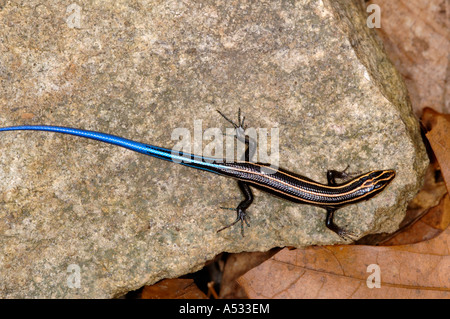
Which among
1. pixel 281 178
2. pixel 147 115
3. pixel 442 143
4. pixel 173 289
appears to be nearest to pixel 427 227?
pixel 442 143

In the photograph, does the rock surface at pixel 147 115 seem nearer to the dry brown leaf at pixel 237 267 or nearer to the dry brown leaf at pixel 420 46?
the dry brown leaf at pixel 237 267

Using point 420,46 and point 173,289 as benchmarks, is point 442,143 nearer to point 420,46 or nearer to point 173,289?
point 420,46

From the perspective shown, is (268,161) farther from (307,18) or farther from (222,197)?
(307,18)

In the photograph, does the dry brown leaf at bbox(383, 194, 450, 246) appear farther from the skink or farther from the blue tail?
the blue tail

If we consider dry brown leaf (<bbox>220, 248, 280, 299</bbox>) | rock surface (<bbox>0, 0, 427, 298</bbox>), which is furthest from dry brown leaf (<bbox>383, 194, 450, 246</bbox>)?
dry brown leaf (<bbox>220, 248, 280, 299</bbox>)

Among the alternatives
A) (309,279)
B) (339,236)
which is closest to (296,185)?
(339,236)

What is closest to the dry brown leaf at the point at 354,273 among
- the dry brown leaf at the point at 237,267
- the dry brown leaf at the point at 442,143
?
the dry brown leaf at the point at 237,267
